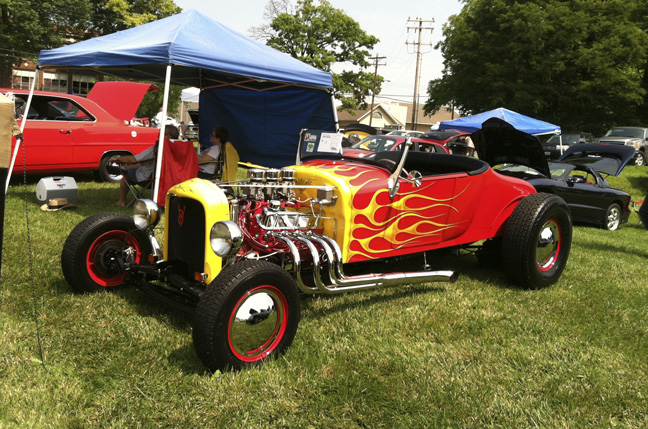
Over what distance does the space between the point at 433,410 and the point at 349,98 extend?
40.6 meters

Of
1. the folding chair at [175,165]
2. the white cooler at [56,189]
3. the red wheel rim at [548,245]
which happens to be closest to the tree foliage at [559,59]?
the folding chair at [175,165]

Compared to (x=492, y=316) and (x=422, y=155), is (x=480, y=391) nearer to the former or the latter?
(x=492, y=316)

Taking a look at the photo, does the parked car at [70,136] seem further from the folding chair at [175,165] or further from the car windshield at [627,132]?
the car windshield at [627,132]

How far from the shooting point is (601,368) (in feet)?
11.3

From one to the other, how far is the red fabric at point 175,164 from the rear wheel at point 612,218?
7791 millimetres

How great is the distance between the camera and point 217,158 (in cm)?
800

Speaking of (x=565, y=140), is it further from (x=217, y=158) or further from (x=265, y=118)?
(x=217, y=158)

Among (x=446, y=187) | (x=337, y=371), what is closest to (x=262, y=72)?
(x=446, y=187)

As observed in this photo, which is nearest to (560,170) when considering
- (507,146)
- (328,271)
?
(507,146)

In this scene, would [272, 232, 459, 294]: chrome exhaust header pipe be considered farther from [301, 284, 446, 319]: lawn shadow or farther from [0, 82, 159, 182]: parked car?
[0, 82, 159, 182]: parked car

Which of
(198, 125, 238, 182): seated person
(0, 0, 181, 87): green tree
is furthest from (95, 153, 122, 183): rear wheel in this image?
(0, 0, 181, 87): green tree

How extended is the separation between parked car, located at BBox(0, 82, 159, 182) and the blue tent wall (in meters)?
1.46

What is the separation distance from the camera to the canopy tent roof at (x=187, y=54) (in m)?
6.19

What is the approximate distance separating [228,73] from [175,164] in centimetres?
138
